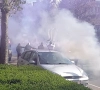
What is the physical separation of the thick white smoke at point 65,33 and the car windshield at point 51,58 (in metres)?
5.83

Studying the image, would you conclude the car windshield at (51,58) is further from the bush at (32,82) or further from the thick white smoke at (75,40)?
the thick white smoke at (75,40)

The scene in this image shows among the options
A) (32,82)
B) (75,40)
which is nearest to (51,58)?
(32,82)

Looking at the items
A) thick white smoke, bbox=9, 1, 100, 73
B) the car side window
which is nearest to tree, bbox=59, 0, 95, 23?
thick white smoke, bbox=9, 1, 100, 73

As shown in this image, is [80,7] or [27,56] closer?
[27,56]

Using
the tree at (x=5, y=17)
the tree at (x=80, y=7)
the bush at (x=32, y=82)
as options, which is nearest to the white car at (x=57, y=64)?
the tree at (x=5, y=17)

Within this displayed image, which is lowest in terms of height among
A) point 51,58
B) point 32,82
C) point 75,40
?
point 32,82

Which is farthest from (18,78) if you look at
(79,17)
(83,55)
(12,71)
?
(79,17)

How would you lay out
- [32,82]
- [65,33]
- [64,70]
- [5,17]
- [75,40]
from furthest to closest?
1. [65,33]
2. [75,40]
3. [5,17]
4. [64,70]
5. [32,82]

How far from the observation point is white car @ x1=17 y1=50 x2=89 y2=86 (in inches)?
325

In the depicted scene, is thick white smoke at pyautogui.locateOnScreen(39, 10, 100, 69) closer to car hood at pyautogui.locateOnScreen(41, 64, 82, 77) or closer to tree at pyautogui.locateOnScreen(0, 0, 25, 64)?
tree at pyautogui.locateOnScreen(0, 0, 25, 64)

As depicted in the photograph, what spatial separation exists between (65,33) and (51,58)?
1664 centimetres

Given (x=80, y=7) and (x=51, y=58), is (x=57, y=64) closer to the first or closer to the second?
(x=51, y=58)

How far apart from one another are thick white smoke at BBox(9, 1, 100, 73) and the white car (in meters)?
5.90

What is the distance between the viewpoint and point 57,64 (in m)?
9.05
